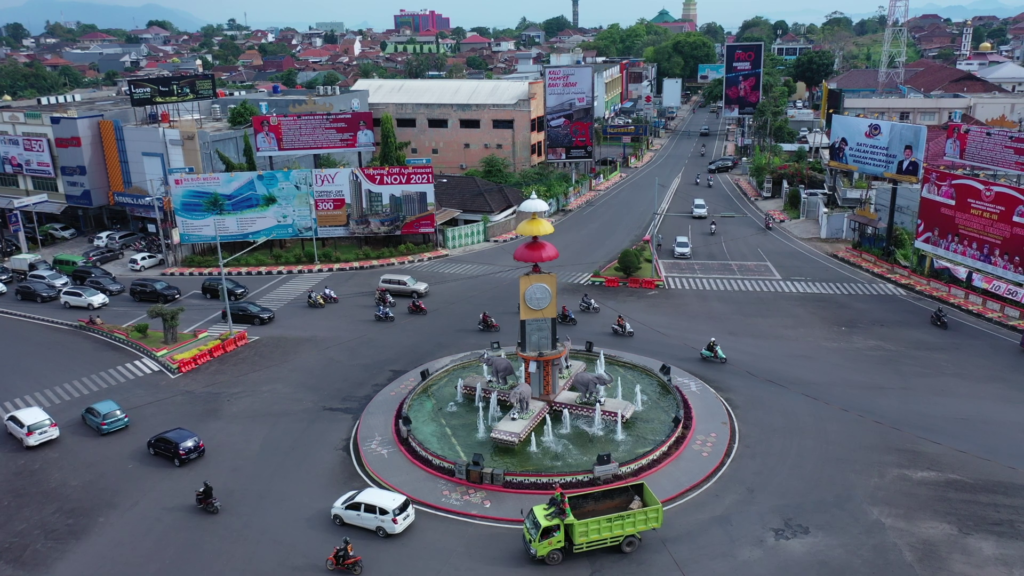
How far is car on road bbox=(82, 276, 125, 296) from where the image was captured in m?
53.7

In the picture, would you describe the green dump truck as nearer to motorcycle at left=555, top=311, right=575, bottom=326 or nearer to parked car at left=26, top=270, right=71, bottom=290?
motorcycle at left=555, top=311, right=575, bottom=326

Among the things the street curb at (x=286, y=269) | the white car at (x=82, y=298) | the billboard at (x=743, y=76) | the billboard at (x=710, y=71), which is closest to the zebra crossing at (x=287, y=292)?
the street curb at (x=286, y=269)

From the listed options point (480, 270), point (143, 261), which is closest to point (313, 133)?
point (143, 261)

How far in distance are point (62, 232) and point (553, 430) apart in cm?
5817

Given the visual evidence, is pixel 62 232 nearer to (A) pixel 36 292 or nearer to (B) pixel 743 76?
(A) pixel 36 292

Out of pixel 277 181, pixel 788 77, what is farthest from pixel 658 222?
pixel 788 77

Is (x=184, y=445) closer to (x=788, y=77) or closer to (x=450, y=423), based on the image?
(x=450, y=423)

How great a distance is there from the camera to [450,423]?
113 feet

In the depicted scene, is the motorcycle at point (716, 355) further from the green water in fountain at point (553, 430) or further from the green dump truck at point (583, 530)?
the green dump truck at point (583, 530)

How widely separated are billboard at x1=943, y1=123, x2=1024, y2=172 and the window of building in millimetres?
78234

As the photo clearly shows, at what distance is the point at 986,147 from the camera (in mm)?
54688

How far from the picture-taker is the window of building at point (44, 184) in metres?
71.2

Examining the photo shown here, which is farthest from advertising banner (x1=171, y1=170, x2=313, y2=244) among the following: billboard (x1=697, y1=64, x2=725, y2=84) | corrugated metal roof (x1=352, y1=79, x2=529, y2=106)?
billboard (x1=697, y1=64, x2=725, y2=84)

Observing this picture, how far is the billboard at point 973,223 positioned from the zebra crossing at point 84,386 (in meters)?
50.2
